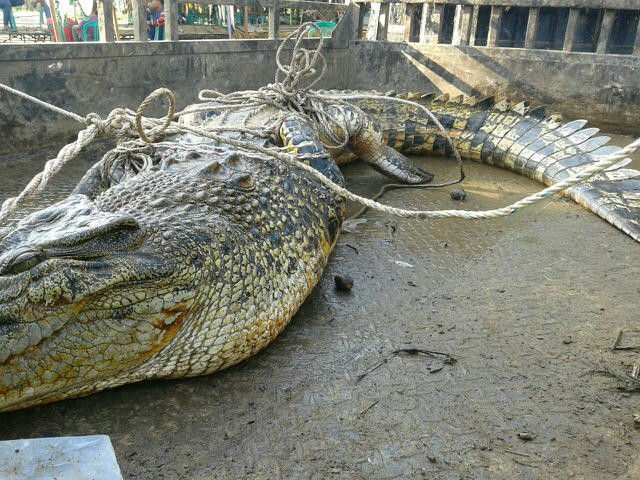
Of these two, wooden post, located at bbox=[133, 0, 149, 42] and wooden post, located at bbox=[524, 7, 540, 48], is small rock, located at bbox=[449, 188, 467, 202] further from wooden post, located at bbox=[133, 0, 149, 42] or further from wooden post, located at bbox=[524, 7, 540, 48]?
wooden post, located at bbox=[133, 0, 149, 42]

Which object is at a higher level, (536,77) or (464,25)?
(464,25)

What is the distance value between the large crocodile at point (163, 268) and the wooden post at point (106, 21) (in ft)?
8.13

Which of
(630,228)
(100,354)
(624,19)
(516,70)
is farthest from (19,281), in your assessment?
(624,19)

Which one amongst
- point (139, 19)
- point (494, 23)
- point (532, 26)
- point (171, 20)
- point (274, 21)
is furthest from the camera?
point (494, 23)

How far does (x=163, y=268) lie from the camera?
5.78ft

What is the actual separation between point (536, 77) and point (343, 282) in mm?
4281

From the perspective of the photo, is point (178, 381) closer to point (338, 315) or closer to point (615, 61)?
point (338, 315)

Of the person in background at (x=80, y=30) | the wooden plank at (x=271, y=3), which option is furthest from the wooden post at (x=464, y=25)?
the person in background at (x=80, y=30)

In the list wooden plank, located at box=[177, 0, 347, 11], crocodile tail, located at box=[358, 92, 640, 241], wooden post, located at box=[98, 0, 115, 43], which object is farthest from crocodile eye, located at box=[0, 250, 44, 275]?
wooden plank, located at box=[177, 0, 347, 11]

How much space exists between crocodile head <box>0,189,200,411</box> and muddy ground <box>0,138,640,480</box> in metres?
0.24

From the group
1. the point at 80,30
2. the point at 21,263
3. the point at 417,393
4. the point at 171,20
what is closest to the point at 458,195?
the point at 417,393

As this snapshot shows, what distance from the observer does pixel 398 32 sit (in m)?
11.4

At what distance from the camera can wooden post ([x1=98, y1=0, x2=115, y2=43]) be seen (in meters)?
4.82

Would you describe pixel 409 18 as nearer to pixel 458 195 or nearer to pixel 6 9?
pixel 458 195
